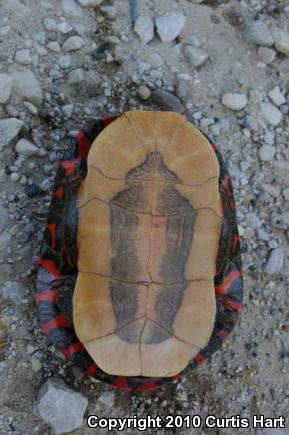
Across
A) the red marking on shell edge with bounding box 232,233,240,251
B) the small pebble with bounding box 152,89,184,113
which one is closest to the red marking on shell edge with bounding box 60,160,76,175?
the small pebble with bounding box 152,89,184,113

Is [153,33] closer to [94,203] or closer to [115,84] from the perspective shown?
[115,84]

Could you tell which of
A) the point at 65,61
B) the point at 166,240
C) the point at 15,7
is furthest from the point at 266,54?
the point at 166,240

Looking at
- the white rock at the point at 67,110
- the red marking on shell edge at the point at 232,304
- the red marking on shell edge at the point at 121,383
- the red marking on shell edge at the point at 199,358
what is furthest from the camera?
the white rock at the point at 67,110

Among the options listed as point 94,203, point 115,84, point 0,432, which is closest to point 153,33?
point 115,84

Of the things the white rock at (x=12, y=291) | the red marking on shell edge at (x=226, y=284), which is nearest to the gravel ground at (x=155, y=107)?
the white rock at (x=12, y=291)

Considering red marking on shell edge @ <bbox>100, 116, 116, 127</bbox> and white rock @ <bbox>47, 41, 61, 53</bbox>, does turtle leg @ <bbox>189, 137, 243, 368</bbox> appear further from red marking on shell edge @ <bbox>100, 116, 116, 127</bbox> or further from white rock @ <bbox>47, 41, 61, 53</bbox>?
white rock @ <bbox>47, 41, 61, 53</bbox>

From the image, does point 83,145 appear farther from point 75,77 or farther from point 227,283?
point 227,283

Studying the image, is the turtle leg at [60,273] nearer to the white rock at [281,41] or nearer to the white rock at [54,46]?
the white rock at [54,46]
